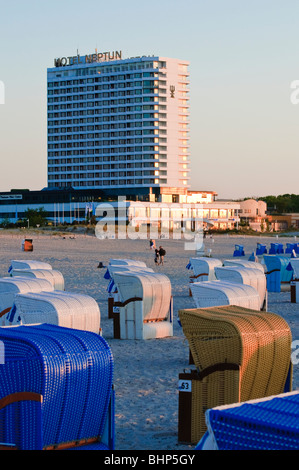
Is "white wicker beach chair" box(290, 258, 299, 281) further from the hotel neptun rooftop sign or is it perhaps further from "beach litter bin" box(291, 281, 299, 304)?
the hotel neptun rooftop sign

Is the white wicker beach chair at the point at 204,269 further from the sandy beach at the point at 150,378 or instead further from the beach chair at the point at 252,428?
the beach chair at the point at 252,428

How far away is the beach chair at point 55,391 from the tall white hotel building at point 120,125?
131 metres

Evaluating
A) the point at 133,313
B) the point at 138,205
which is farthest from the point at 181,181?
the point at 133,313

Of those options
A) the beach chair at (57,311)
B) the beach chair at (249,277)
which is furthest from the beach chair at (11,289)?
the beach chair at (249,277)

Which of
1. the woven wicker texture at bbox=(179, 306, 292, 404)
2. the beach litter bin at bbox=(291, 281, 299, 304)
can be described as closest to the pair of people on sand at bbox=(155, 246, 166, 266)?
the beach litter bin at bbox=(291, 281, 299, 304)

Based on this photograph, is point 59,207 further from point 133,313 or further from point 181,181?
point 133,313

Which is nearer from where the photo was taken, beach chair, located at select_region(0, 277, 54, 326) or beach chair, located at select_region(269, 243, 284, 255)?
beach chair, located at select_region(0, 277, 54, 326)

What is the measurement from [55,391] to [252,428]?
226 centimetres

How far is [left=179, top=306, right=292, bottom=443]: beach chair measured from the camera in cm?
823

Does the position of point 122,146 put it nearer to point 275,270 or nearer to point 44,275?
point 275,270

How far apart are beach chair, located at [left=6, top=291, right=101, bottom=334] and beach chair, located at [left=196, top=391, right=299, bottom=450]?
6.01 meters

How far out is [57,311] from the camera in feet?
35.7

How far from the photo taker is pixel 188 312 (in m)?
8.85

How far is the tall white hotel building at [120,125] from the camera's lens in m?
137
